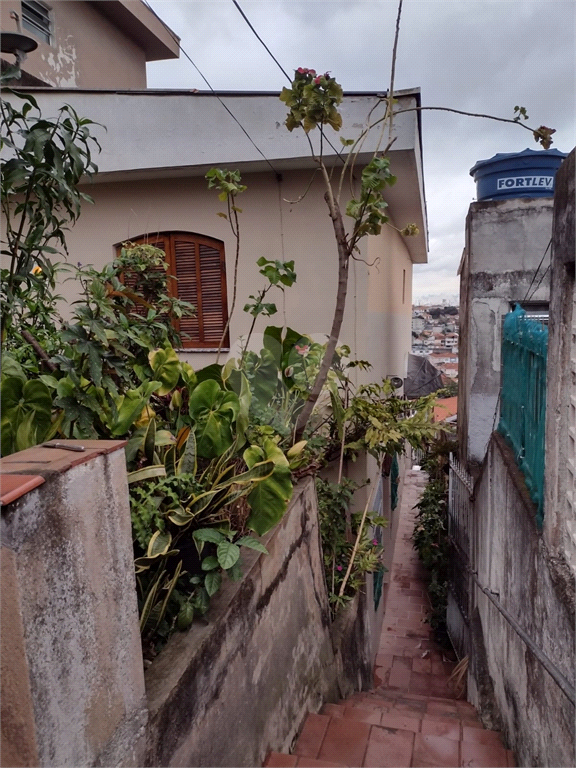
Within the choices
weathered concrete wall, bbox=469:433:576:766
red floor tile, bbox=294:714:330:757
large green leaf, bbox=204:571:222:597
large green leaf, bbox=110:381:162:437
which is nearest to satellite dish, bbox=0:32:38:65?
large green leaf, bbox=110:381:162:437

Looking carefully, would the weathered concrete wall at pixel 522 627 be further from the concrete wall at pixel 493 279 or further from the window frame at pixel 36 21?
the window frame at pixel 36 21

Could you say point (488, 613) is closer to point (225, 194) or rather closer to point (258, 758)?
point (258, 758)

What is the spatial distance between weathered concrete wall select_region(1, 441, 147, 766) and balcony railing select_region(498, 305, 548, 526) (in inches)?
85.0

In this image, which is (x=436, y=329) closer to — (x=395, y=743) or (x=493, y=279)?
(x=493, y=279)

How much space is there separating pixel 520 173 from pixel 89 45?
22.9 ft

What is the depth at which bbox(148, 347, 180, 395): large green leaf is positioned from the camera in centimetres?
259

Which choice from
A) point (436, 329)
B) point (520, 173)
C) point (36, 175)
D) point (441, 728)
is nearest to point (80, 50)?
point (520, 173)

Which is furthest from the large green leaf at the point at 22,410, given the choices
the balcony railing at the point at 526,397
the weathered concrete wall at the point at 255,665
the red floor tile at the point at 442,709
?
the red floor tile at the point at 442,709

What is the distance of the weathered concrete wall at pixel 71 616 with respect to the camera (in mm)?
1215

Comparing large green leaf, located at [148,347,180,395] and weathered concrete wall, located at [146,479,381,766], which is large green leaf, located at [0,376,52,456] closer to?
large green leaf, located at [148,347,180,395]

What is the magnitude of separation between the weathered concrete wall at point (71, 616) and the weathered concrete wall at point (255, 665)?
0.24 meters

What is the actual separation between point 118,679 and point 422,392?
32.6 ft

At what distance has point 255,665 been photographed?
8.25 ft

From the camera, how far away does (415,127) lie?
4.75 metres
